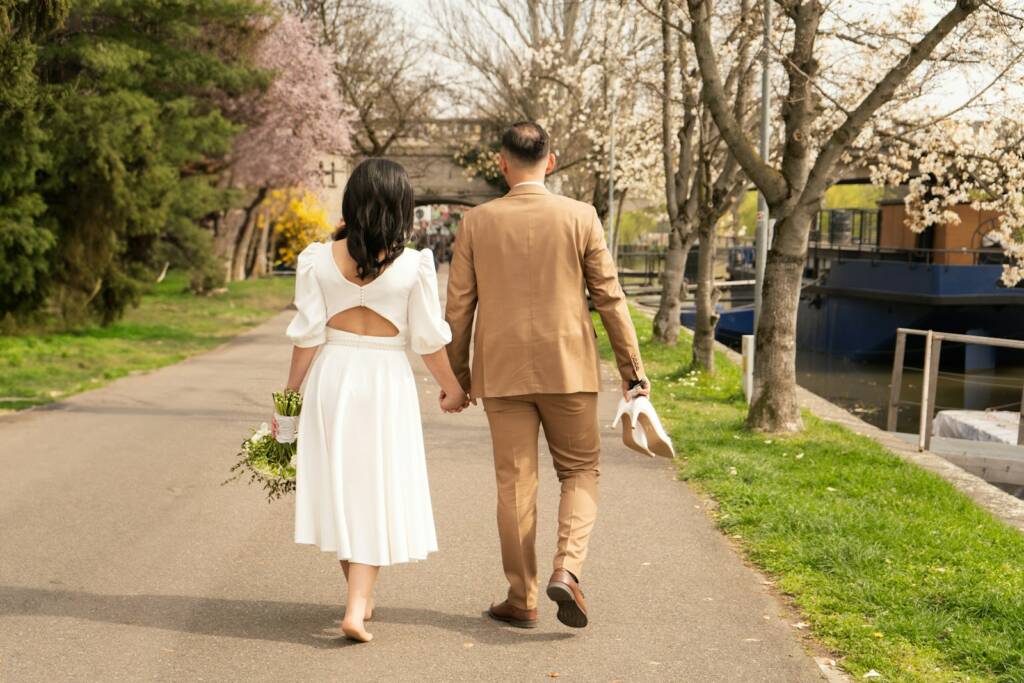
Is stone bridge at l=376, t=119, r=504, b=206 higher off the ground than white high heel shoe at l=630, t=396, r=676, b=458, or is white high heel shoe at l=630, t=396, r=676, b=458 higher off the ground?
stone bridge at l=376, t=119, r=504, b=206

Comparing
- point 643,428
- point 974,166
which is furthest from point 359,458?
point 974,166

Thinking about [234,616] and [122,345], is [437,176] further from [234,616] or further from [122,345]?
[234,616]

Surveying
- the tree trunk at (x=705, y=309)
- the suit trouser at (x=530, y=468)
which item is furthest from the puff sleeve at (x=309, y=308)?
the tree trunk at (x=705, y=309)

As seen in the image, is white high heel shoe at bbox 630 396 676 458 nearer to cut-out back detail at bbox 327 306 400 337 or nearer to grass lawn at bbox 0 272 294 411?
cut-out back detail at bbox 327 306 400 337

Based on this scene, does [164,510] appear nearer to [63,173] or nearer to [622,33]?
[63,173]

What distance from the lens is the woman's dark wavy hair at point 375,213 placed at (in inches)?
186

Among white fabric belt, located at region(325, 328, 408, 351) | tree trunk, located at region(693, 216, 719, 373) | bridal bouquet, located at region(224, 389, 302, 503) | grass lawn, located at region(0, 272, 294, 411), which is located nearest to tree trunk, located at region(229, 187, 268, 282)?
grass lawn, located at region(0, 272, 294, 411)

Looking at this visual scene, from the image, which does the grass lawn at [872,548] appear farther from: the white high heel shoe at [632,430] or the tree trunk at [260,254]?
the tree trunk at [260,254]

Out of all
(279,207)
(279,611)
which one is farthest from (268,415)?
(279,207)

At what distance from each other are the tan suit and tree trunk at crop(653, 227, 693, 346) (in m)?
15.8

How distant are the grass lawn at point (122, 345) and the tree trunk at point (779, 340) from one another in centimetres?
707

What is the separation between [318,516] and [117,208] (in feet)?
51.2

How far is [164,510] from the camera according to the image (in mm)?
7426

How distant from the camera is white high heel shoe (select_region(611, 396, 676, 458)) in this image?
5074 mm
